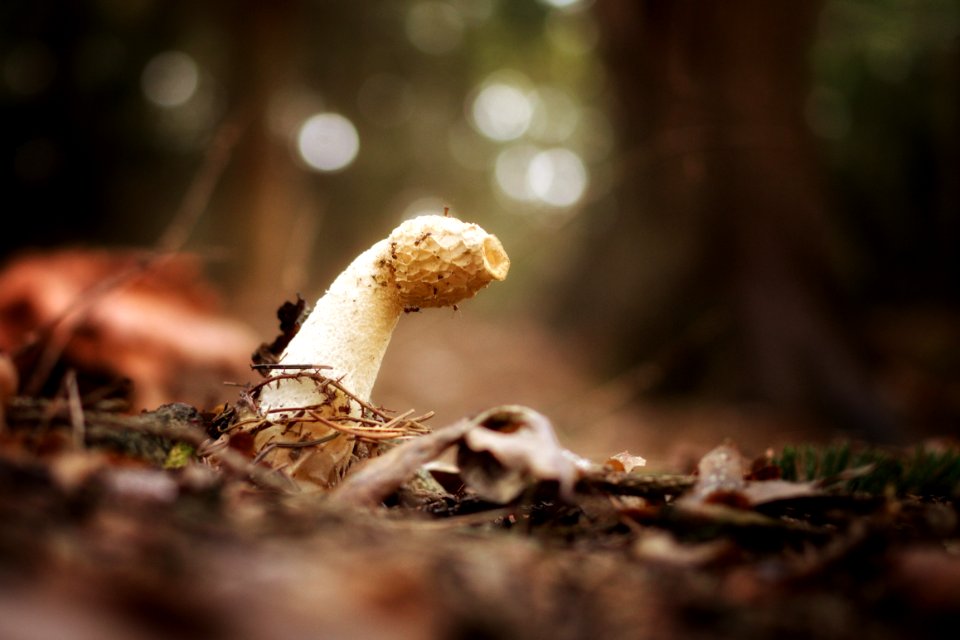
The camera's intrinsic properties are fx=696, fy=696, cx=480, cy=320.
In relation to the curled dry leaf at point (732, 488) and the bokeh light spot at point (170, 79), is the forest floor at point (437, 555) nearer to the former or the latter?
the curled dry leaf at point (732, 488)

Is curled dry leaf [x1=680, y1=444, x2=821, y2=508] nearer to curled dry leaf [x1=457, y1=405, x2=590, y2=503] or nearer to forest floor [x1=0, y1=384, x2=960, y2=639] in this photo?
→ forest floor [x1=0, y1=384, x2=960, y2=639]

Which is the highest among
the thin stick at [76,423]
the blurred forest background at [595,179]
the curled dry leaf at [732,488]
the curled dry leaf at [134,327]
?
the blurred forest background at [595,179]

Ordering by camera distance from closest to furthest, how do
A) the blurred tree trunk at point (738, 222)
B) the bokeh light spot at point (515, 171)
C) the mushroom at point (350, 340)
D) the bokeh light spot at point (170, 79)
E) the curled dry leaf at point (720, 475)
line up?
the curled dry leaf at point (720, 475)
the mushroom at point (350, 340)
the blurred tree trunk at point (738, 222)
the bokeh light spot at point (170, 79)
the bokeh light spot at point (515, 171)

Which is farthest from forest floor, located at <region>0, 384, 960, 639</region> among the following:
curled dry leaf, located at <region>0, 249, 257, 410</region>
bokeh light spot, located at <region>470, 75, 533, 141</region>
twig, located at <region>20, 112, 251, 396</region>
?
bokeh light spot, located at <region>470, 75, 533, 141</region>

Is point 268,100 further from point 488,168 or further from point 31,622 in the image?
point 488,168

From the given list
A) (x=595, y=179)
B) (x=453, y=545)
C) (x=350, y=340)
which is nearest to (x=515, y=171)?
(x=595, y=179)

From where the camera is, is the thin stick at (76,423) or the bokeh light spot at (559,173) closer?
the thin stick at (76,423)

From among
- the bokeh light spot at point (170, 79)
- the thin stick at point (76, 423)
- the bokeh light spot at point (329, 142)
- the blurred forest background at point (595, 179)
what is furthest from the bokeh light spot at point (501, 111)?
the thin stick at point (76, 423)
